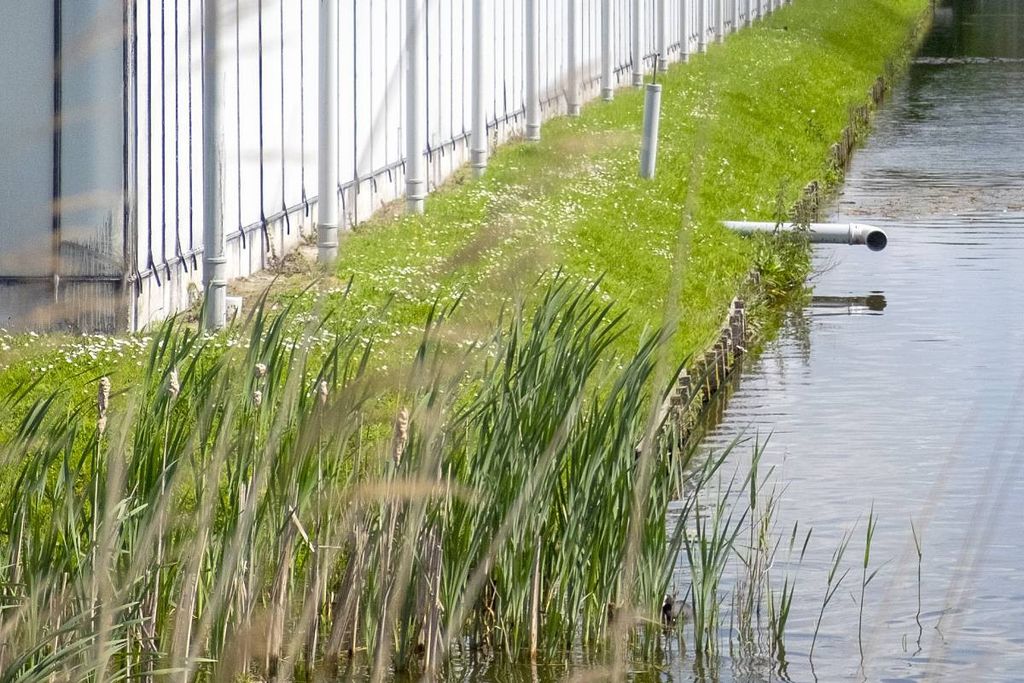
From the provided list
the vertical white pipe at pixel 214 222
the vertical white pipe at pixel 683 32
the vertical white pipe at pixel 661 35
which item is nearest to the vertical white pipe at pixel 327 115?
the vertical white pipe at pixel 214 222

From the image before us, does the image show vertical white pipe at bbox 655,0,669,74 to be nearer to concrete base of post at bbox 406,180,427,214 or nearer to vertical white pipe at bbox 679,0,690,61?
vertical white pipe at bbox 679,0,690,61

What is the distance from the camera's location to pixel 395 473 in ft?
14.7

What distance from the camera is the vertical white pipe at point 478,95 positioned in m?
18.0

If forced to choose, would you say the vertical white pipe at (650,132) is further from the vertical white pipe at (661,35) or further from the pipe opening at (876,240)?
the vertical white pipe at (661,35)

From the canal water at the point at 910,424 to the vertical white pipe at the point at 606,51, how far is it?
12.0ft

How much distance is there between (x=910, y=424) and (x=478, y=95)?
25.1 feet

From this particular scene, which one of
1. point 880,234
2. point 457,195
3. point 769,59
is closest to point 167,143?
point 457,195

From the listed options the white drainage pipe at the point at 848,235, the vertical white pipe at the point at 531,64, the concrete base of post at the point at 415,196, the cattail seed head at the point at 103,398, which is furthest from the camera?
the vertical white pipe at the point at 531,64

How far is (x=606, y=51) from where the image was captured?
2570cm

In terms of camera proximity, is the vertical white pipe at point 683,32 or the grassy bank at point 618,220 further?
the vertical white pipe at point 683,32

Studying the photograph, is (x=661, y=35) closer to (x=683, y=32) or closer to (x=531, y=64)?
(x=683, y=32)

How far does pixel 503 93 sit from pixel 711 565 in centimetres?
1667

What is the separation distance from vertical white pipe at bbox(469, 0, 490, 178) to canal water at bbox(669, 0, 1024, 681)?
11.1ft

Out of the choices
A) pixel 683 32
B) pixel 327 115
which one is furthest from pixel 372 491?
pixel 683 32
